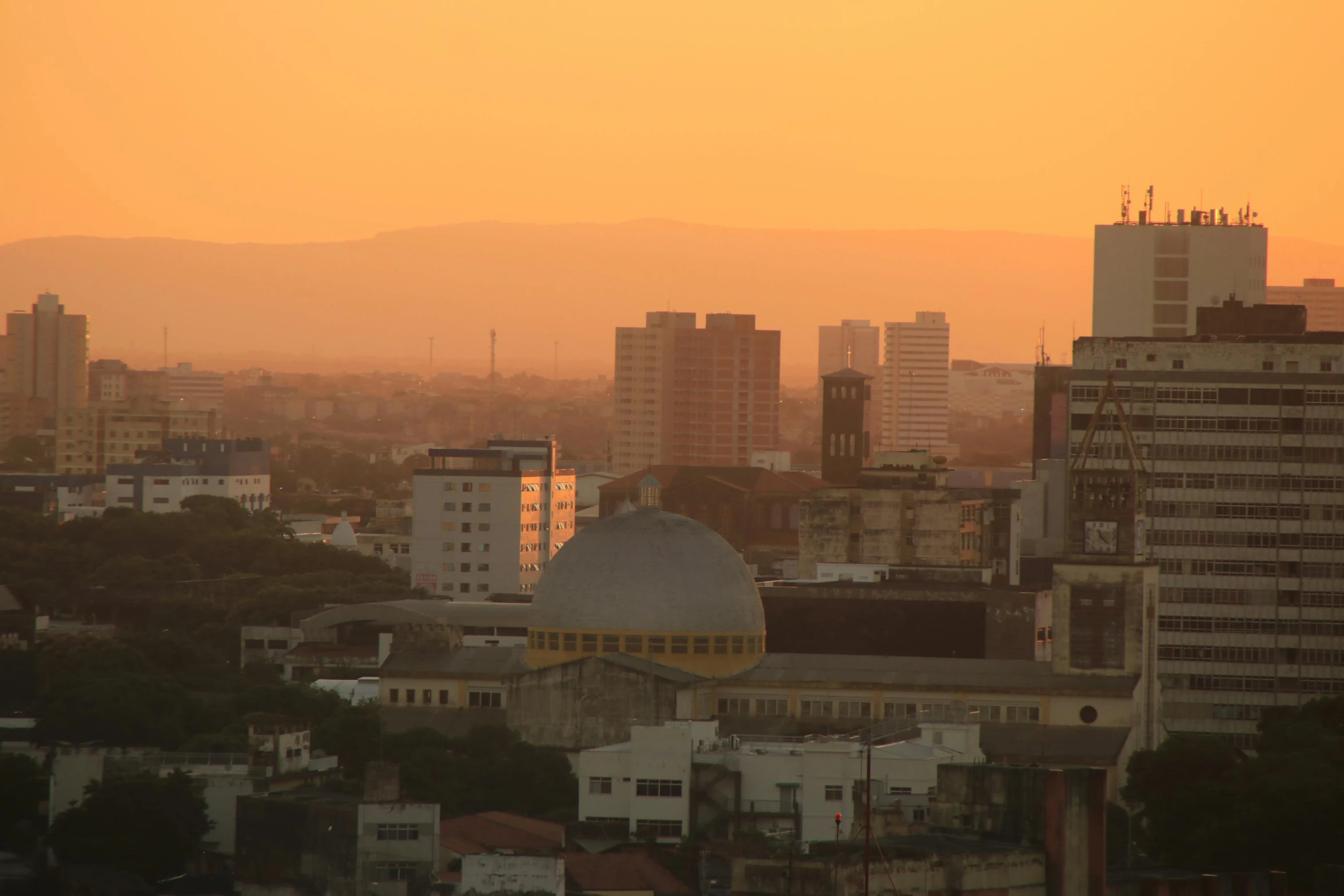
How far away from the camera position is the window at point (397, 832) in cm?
6812

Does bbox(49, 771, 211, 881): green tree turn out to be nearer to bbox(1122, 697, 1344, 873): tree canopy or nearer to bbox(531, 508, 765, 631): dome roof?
bbox(531, 508, 765, 631): dome roof

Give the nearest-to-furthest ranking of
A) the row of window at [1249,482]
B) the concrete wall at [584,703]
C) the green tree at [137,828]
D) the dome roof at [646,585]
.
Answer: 1. the green tree at [137,828]
2. the concrete wall at [584,703]
3. the dome roof at [646,585]
4. the row of window at [1249,482]

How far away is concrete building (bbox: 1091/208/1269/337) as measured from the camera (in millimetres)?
171375

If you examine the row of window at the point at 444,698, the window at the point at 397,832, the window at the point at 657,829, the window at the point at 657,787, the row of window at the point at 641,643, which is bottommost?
the window at the point at 657,829

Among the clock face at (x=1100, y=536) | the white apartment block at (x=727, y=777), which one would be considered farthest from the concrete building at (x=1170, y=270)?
the white apartment block at (x=727, y=777)

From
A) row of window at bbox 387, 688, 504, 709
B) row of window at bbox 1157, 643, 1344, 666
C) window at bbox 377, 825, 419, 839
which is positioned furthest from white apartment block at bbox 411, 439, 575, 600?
window at bbox 377, 825, 419, 839

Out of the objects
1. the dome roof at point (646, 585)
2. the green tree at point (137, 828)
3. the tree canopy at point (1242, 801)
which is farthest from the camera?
the dome roof at point (646, 585)

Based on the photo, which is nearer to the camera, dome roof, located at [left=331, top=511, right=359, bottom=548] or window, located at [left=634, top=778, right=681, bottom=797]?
window, located at [left=634, top=778, right=681, bottom=797]

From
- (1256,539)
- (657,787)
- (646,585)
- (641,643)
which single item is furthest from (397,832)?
(1256,539)

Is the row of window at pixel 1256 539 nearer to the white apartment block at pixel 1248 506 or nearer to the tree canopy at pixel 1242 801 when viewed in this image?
the white apartment block at pixel 1248 506

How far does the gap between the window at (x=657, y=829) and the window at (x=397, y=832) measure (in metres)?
8.23

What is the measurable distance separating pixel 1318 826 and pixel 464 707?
33391 mm

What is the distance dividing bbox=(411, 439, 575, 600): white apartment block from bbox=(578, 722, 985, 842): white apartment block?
87.6m

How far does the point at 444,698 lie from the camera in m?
92.9
